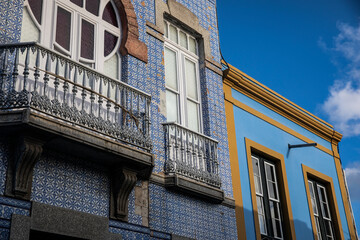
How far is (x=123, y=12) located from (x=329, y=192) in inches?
304

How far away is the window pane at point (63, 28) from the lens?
7.99 meters

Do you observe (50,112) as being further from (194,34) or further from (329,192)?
(329,192)

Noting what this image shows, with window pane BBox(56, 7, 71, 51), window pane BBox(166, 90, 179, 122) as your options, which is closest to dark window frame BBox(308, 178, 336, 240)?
window pane BBox(166, 90, 179, 122)

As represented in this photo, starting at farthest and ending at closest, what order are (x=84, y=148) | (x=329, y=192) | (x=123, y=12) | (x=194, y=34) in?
1. (x=329, y=192)
2. (x=194, y=34)
3. (x=123, y=12)
4. (x=84, y=148)

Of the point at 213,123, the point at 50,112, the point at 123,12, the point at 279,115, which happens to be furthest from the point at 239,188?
the point at 50,112

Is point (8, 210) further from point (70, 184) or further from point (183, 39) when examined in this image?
point (183, 39)

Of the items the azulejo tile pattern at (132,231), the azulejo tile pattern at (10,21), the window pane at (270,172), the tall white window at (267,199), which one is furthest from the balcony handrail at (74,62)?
the window pane at (270,172)

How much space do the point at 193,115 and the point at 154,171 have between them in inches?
84.8

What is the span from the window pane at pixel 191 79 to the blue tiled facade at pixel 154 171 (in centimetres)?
17

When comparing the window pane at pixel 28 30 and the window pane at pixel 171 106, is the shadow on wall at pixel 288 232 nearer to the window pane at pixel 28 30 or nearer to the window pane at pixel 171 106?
the window pane at pixel 171 106

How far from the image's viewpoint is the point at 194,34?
1089 centimetres

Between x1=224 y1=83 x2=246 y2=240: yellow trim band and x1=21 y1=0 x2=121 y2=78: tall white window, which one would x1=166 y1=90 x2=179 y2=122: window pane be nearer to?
x1=21 y1=0 x2=121 y2=78: tall white window

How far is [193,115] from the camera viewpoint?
10.3 meters

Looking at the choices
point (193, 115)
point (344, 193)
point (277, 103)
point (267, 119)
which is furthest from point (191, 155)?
point (344, 193)
